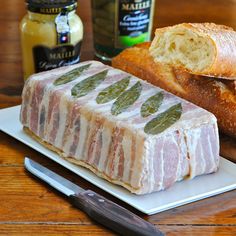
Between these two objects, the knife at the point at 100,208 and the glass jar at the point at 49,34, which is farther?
the glass jar at the point at 49,34

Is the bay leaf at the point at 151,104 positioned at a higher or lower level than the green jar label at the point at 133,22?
higher

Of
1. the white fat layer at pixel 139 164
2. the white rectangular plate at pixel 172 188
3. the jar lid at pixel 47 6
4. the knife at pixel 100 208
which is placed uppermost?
the jar lid at pixel 47 6

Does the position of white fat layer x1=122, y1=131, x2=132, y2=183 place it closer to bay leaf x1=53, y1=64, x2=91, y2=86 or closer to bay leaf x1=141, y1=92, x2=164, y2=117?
bay leaf x1=141, y1=92, x2=164, y2=117

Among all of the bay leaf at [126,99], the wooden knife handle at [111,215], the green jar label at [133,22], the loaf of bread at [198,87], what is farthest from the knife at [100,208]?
the green jar label at [133,22]

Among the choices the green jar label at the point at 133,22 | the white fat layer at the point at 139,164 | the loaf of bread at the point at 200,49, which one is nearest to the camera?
the white fat layer at the point at 139,164

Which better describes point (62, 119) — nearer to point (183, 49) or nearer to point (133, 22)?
point (183, 49)

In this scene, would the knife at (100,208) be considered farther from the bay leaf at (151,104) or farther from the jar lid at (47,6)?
the jar lid at (47,6)

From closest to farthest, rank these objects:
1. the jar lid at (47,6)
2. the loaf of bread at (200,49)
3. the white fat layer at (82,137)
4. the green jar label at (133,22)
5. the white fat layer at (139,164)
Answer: the white fat layer at (139,164) → the white fat layer at (82,137) → the loaf of bread at (200,49) → the jar lid at (47,6) → the green jar label at (133,22)

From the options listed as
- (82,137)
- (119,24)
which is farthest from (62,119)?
(119,24)

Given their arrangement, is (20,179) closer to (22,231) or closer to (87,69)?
(22,231)
